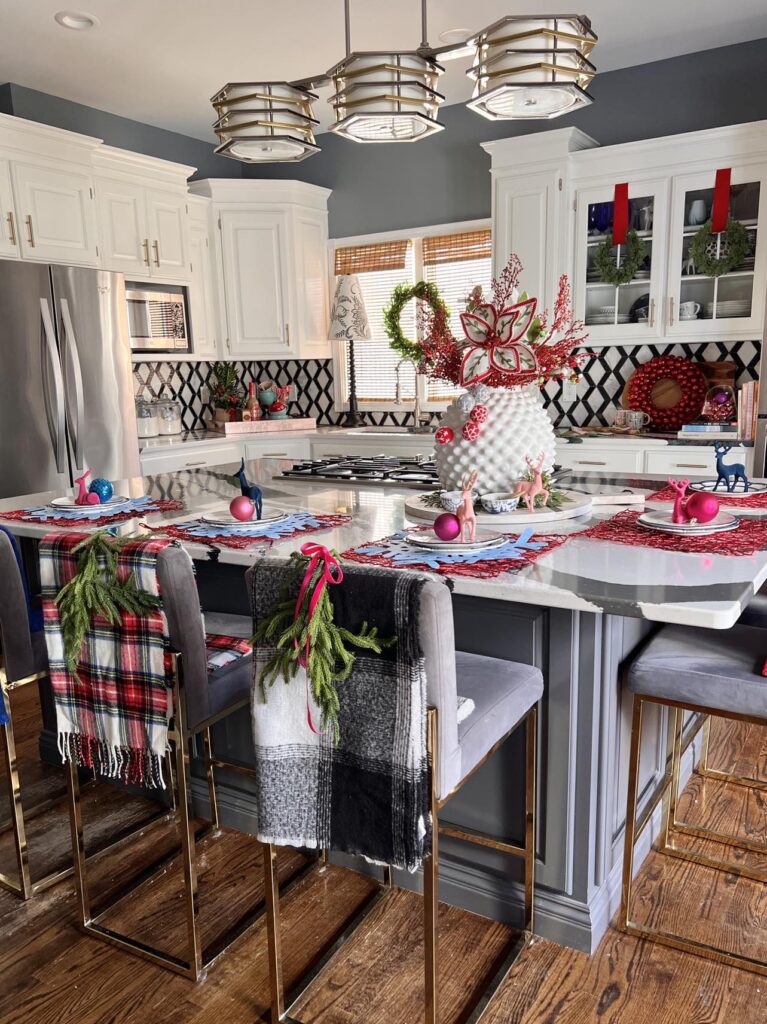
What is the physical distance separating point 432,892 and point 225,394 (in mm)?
4414

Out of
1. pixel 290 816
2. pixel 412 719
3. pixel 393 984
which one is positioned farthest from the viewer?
pixel 393 984

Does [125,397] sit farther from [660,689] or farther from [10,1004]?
[660,689]

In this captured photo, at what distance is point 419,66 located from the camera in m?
2.07

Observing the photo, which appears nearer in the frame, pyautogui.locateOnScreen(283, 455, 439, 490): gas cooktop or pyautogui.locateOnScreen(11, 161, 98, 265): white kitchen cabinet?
pyautogui.locateOnScreen(283, 455, 439, 490): gas cooktop

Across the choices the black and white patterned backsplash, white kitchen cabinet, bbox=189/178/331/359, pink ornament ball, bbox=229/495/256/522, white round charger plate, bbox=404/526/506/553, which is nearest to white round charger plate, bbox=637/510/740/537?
white round charger plate, bbox=404/526/506/553

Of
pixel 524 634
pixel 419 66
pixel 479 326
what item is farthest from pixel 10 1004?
pixel 419 66

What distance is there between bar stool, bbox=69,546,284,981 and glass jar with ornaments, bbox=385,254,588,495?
0.70m

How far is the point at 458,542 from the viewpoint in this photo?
62.6 inches

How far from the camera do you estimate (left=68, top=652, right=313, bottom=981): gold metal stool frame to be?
1.54 metres

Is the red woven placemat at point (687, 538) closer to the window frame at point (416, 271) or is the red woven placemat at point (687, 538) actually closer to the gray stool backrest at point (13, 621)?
the gray stool backrest at point (13, 621)

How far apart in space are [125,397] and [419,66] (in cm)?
252

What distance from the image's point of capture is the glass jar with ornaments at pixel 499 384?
1.90 meters

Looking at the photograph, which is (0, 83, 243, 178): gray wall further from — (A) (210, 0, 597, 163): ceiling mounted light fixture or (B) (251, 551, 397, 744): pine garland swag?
(B) (251, 551, 397, 744): pine garland swag

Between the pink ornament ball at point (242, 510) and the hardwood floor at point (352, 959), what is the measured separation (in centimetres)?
93
